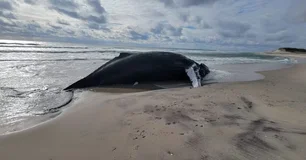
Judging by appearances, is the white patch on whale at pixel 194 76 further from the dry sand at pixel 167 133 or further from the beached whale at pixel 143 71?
the dry sand at pixel 167 133

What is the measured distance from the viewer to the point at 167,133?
2.76 m

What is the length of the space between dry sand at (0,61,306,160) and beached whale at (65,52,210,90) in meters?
2.00

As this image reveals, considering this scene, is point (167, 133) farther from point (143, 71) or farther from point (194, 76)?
point (194, 76)

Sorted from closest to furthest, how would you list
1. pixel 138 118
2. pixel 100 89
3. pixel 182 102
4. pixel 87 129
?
pixel 87 129 < pixel 138 118 < pixel 182 102 < pixel 100 89

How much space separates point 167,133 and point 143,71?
4222 mm

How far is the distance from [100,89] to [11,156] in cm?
354

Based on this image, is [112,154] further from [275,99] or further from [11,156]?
[275,99]

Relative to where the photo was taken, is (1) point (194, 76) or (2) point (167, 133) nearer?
(2) point (167, 133)

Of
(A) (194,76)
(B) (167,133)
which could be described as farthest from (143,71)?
(B) (167,133)

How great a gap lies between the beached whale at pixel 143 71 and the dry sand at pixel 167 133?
78.8 inches

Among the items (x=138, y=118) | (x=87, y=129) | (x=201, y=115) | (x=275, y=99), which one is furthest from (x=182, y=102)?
(x=275, y=99)

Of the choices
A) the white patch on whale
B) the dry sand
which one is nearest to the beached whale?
the white patch on whale

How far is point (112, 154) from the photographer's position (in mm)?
2287

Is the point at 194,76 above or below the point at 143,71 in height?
below
